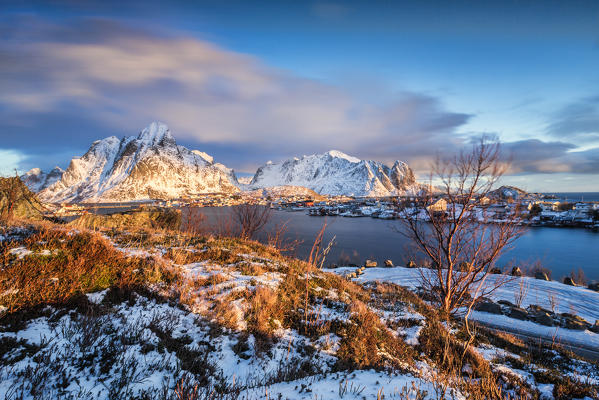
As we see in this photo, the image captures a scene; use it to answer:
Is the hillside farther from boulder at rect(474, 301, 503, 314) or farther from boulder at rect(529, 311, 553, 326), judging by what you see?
boulder at rect(474, 301, 503, 314)

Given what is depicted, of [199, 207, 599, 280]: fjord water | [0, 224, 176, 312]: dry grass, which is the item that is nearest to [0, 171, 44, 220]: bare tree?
[0, 224, 176, 312]: dry grass

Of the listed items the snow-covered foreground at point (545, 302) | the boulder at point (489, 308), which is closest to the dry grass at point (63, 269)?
the snow-covered foreground at point (545, 302)

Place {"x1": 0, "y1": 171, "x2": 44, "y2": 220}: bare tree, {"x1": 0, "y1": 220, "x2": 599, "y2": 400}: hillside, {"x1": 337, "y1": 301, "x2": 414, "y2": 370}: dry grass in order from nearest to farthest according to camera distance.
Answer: {"x1": 0, "y1": 220, "x2": 599, "y2": 400}: hillside < {"x1": 337, "y1": 301, "x2": 414, "y2": 370}: dry grass < {"x1": 0, "y1": 171, "x2": 44, "y2": 220}: bare tree

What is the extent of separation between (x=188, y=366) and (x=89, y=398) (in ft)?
3.83

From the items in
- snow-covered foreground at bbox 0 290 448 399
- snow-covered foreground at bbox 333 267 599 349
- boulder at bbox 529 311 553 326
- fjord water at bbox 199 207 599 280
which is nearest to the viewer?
snow-covered foreground at bbox 0 290 448 399

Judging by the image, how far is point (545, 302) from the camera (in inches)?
613

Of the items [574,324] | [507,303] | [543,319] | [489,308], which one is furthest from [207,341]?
[507,303]

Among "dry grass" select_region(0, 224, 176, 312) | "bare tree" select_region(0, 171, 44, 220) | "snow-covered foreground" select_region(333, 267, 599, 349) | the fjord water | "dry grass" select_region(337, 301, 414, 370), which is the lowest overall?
the fjord water

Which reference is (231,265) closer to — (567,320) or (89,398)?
(89,398)

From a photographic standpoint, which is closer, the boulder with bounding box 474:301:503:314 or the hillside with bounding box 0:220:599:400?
the hillside with bounding box 0:220:599:400

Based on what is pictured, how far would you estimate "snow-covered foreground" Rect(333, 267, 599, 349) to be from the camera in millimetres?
10258

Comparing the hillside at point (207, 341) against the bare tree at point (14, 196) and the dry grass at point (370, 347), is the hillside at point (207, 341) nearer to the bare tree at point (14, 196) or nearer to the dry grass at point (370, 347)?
the dry grass at point (370, 347)

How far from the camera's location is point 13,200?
14078 millimetres

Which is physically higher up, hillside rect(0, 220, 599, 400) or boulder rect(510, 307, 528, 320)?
hillside rect(0, 220, 599, 400)
